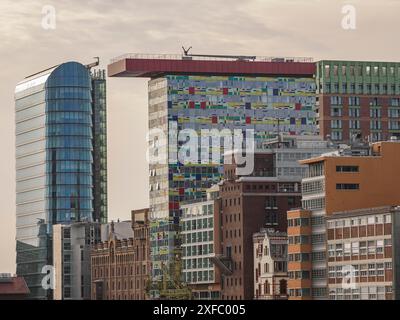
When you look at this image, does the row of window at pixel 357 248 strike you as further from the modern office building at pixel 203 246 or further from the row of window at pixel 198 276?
the row of window at pixel 198 276

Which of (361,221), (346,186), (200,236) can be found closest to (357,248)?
(361,221)

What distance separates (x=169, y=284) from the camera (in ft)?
630

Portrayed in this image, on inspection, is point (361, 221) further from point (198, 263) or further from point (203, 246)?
point (198, 263)

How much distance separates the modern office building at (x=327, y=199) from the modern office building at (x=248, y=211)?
66.8 feet

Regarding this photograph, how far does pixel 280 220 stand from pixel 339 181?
92.3 feet

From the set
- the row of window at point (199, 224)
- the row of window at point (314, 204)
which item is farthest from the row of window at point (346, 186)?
the row of window at point (199, 224)

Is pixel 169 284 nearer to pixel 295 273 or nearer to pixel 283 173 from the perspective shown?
pixel 283 173

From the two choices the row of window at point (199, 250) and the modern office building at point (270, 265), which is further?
the row of window at point (199, 250)

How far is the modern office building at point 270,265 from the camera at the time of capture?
6442 inches

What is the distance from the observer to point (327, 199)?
15062cm
